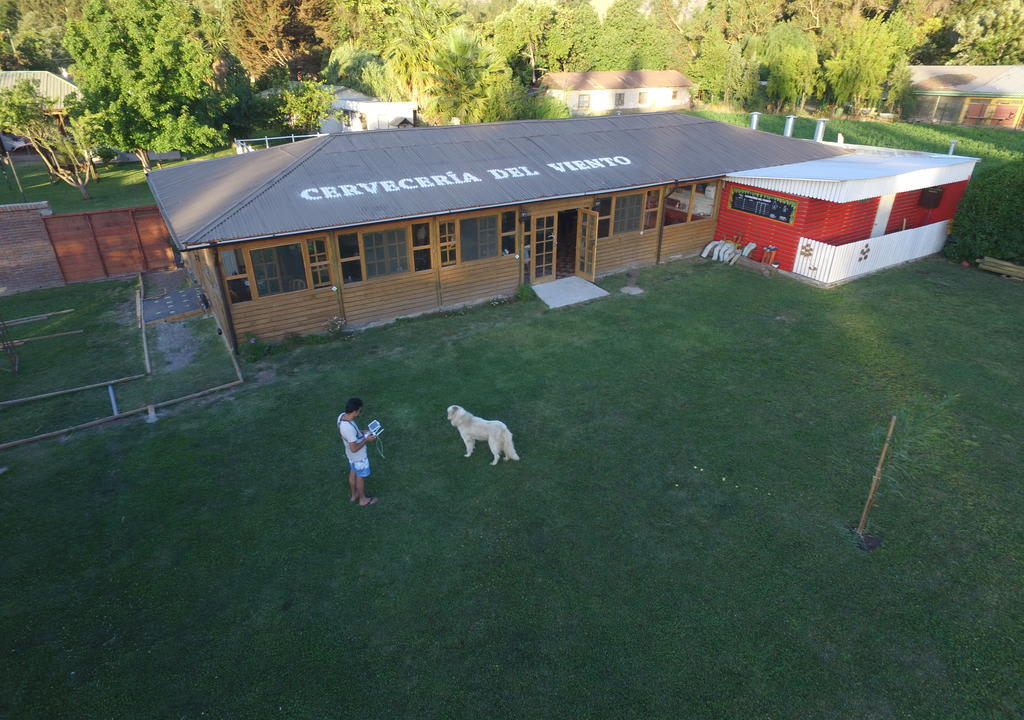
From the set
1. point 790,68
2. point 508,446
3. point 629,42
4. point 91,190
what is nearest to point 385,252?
point 508,446

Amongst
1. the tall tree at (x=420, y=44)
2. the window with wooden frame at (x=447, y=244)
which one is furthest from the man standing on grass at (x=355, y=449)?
the tall tree at (x=420, y=44)

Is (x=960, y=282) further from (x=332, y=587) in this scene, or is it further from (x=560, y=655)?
(x=332, y=587)

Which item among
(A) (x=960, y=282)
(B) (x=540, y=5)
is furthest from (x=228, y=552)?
(B) (x=540, y=5)

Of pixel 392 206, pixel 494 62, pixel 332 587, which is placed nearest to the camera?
pixel 332 587

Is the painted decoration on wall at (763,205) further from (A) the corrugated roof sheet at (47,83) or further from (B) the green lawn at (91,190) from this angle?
(A) the corrugated roof sheet at (47,83)

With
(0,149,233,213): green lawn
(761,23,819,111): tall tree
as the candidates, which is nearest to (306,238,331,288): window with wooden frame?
(0,149,233,213): green lawn

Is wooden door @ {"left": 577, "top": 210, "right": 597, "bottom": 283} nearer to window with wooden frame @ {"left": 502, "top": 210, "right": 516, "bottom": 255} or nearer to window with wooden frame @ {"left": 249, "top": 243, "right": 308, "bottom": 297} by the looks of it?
window with wooden frame @ {"left": 502, "top": 210, "right": 516, "bottom": 255}
